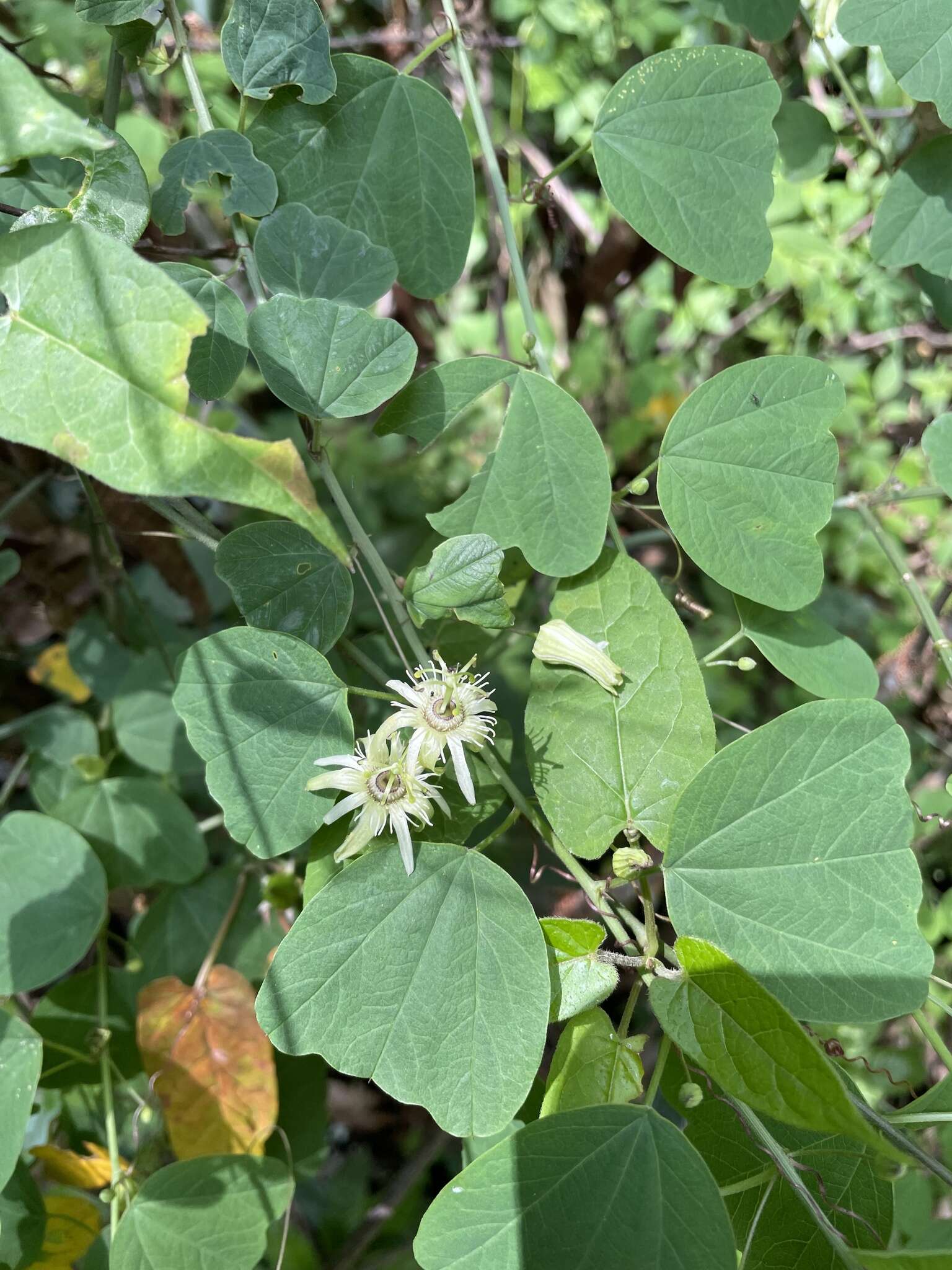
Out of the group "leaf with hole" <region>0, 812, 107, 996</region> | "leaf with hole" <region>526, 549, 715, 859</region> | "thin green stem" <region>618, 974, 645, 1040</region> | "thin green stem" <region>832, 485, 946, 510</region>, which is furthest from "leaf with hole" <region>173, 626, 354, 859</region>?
"thin green stem" <region>832, 485, 946, 510</region>

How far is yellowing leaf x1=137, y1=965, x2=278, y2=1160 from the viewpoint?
121 cm

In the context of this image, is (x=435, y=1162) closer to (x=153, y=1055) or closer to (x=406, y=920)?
(x=153, y=1055)

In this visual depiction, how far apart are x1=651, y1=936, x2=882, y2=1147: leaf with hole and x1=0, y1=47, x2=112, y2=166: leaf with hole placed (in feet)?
2.44

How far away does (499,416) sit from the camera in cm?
242

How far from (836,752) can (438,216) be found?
735 millimetres

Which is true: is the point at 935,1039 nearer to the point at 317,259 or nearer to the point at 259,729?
the point at 259,729

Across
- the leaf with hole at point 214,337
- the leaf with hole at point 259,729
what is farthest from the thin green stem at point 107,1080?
the leaf with hole at point 214,337

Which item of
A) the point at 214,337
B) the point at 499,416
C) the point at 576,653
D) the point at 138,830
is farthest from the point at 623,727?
the point at 499,416

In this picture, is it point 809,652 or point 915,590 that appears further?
point 915,590

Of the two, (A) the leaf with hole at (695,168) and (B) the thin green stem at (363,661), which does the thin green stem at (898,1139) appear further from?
(A) the leaf with hole at (695,168)

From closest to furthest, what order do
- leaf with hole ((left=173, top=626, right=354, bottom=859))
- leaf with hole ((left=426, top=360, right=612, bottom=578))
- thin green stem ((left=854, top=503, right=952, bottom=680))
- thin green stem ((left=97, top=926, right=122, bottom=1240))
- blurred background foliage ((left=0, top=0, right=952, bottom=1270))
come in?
1. leaf with hole ((left=173, top=626, right=354, bottom=859))
2. leaf with hole ((left=426, top=360, right=612, bottom=578))
3. thin green stem ((left=97, top=926, right=122, bottom=1240))
4. thin green stem ((left=854, top=503, right=952, bottom=680))
5. blurred background foliage ((left=0, top=0, right=952, bottom=1270))

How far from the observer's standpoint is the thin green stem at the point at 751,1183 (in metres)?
0.79

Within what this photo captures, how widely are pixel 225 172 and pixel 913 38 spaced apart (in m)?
0.73

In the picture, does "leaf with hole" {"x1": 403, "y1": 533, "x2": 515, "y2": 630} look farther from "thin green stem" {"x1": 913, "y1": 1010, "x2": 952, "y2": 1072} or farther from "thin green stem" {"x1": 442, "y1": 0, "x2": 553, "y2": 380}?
"thin green stem" {"x1": 913, "y1": 1010, "x2": 952, "y2": 1072}
